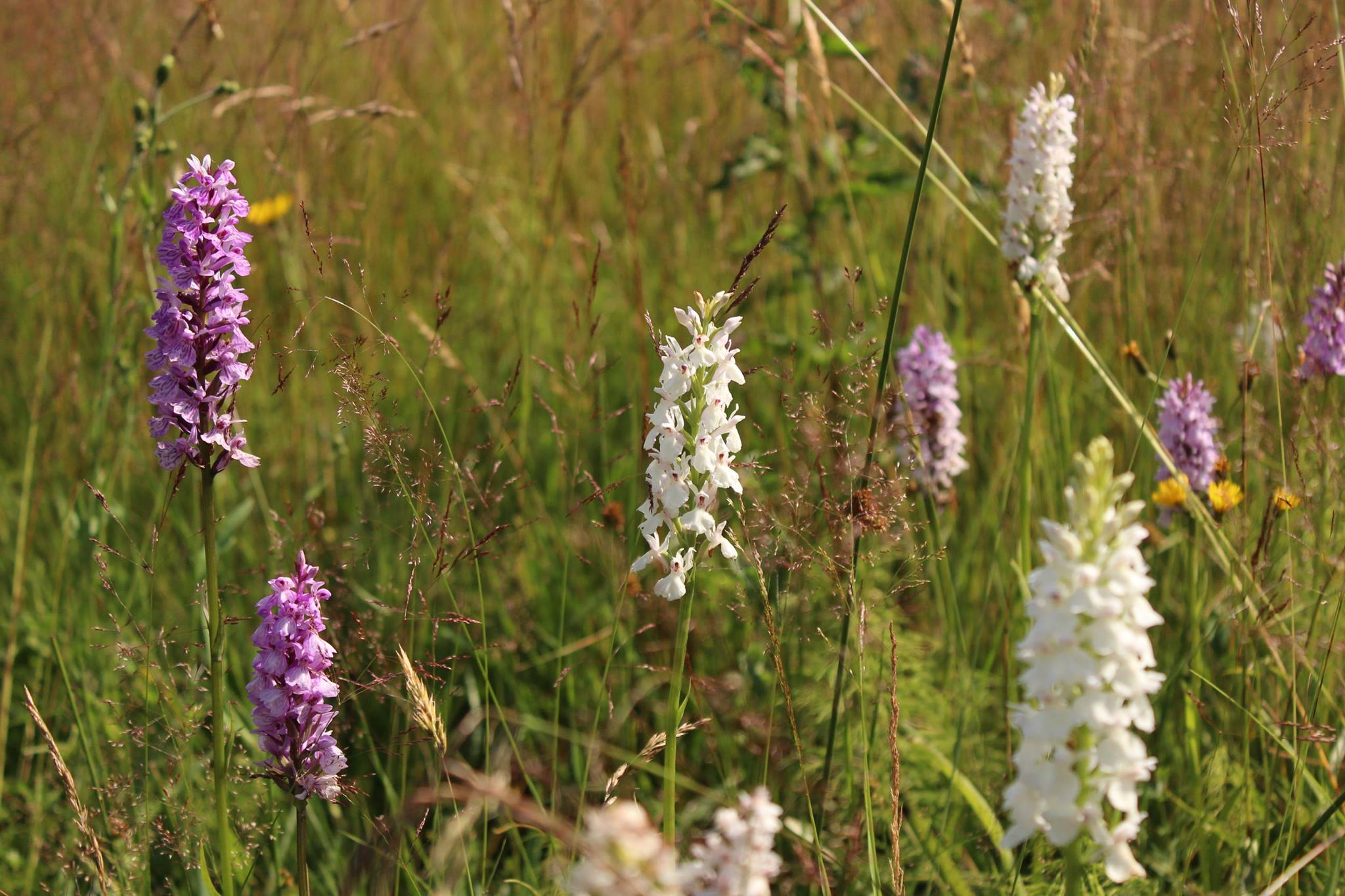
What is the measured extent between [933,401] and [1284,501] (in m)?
0.87

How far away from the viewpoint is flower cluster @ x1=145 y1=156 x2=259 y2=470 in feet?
5.08

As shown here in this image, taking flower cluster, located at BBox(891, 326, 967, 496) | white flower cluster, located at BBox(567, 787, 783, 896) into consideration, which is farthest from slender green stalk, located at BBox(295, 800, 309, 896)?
flower cluster, located at BBox(891, 326, 967, 496)

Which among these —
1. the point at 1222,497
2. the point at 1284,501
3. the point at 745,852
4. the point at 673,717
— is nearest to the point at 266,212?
the point at 673,717

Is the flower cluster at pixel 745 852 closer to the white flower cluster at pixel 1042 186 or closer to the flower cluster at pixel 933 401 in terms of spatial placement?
the white flower cluster at pixel 1042 186

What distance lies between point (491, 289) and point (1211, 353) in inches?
94.3

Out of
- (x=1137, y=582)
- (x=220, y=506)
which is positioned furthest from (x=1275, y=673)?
(x=220, y=506)

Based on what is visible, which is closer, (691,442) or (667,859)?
(667,859)

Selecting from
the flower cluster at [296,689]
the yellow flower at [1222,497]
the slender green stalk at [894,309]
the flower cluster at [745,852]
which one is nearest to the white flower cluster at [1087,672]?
the flower cluster at [745,852]

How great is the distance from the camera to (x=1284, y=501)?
6.51ft

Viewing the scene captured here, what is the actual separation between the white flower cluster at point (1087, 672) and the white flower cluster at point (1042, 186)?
1353 millimetres

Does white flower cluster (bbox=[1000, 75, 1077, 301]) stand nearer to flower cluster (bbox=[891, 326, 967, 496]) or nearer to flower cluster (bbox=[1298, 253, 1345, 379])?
flower cluster (bbox=[891, 326, 967, 496])

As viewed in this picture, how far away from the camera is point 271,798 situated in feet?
6.46

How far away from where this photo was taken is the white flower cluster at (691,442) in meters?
1.49

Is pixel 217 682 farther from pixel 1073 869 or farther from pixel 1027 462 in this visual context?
pixel 1027 462
